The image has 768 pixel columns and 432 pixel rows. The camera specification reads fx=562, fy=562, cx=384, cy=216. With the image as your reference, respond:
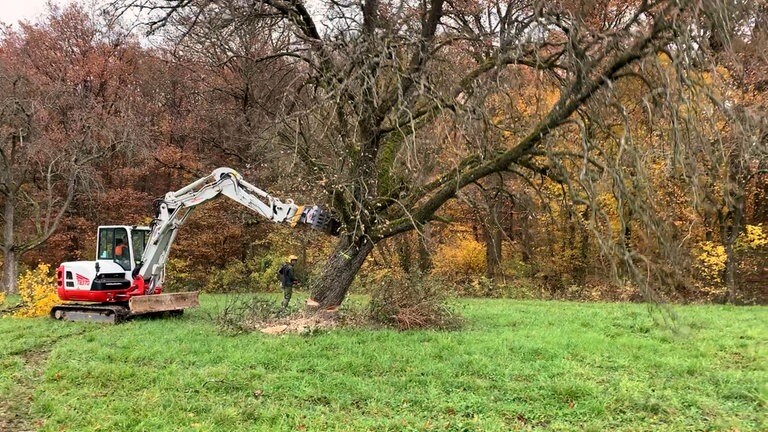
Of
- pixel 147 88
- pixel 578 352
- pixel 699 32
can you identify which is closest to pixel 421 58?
pixel 699 32

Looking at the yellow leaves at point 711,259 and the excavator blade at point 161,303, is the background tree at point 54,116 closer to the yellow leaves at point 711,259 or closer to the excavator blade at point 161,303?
the excavator blade at point 161,303

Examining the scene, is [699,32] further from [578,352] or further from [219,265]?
[219,265]

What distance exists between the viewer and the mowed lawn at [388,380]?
19.5ft

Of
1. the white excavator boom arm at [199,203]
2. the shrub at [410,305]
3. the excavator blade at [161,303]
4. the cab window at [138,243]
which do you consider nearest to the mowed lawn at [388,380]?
the shrub at [410,305]

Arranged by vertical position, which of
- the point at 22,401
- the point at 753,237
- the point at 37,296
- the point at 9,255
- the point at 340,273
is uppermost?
the point at 753,237

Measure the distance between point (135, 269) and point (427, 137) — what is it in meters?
8.19

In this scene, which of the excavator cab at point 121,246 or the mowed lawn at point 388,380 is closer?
the mowed lawn at point 388,380

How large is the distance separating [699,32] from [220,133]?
20.7m

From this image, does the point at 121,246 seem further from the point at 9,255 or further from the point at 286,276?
the point at 9,255

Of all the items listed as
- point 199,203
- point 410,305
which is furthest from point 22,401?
point 410,305

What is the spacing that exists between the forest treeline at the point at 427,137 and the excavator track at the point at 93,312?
174 inches

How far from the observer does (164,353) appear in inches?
346

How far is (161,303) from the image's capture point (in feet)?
42.6

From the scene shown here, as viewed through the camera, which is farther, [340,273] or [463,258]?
[463,258]
